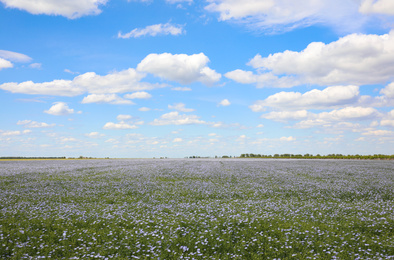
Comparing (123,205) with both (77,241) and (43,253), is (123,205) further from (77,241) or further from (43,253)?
(43,253)

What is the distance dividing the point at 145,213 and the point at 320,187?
17019mm

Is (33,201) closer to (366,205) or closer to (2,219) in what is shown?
(2,219)

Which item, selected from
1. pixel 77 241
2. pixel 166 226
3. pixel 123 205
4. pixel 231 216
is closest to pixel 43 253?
pixel 77 241

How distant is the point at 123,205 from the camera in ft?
56.8

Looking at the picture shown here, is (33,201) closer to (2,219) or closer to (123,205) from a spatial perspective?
(2,219)

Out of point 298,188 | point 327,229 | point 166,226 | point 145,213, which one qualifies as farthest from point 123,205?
point 298,188

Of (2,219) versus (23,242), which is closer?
(23,242)

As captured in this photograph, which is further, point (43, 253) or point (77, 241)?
point (77, 241)

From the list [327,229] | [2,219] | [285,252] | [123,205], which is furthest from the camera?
[123,205]

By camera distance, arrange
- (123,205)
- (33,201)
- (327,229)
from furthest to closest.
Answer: (33,201)
(123,205)
(327,229)

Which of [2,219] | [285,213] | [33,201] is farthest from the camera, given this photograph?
[33,201]

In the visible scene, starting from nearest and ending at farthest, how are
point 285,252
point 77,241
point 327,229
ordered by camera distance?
point 285,252
point 77,241
point 327,229

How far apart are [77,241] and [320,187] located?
21.0 m

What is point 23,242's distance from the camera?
11.4 metres
